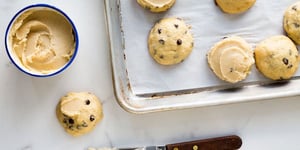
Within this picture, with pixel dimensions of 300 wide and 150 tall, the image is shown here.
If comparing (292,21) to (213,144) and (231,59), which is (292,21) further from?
(213,144)

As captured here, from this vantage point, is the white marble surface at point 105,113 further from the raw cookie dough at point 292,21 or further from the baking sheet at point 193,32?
the raw cookie dough at point 292,21

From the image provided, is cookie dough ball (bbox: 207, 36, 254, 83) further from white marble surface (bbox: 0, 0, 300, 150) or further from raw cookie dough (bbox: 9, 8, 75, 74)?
raw cookie dough (bbox: 9, 8, 75, 74)

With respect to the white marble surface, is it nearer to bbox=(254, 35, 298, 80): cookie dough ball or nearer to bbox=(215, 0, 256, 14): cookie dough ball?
bbox=(254, 35, 298, 80): cookie dough ball

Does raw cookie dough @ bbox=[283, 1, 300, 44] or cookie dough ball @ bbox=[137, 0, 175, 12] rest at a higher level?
cookie dough ball @ bbox=[137, 0, 175, 12]

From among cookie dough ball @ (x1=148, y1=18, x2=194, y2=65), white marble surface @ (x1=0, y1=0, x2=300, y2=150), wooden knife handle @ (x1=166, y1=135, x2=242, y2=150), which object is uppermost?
cookie dough ball @ (x1=148, y1=18, x2=194, y2=65)

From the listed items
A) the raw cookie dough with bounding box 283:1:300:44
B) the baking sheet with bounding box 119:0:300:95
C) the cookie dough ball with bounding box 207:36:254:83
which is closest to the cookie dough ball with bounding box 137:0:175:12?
the baking sheet with bounding box 119:0:300:95

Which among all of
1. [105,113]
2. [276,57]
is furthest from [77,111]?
[276,57]

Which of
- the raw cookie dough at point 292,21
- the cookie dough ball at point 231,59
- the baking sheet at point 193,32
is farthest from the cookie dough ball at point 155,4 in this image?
the raw cookie dough at point 292,21
